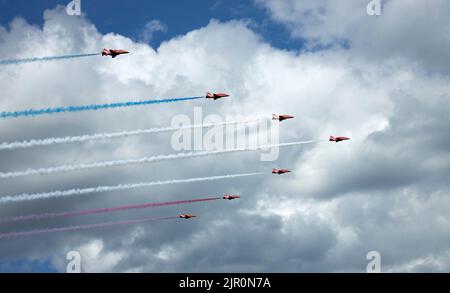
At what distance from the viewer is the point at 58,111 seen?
623 feet

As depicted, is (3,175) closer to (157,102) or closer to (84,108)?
(84,108)

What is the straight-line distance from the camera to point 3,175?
18012cm

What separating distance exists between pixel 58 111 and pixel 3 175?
2431 centimetres

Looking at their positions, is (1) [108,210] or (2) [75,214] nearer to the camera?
(2) [75,214]

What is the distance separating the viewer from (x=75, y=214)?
611ft
